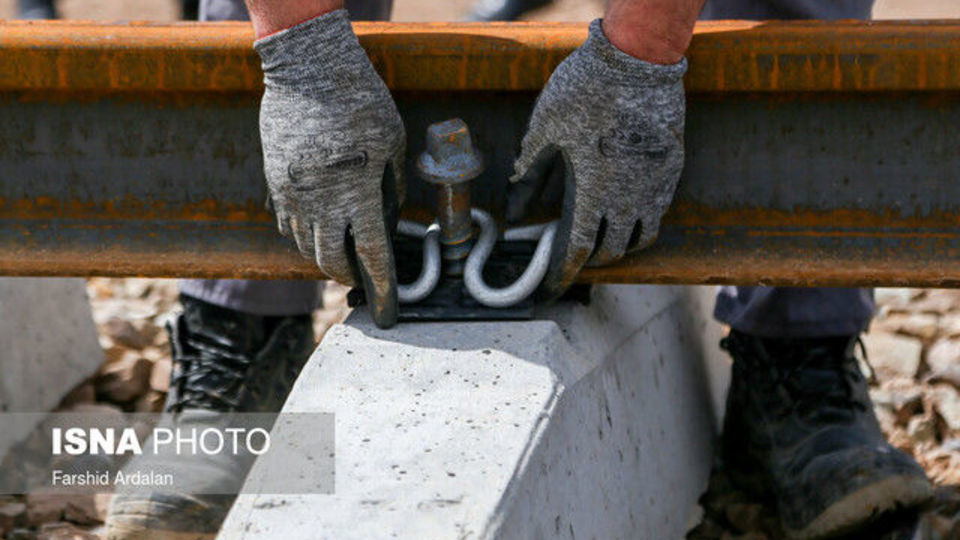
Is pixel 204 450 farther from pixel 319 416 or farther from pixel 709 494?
pixel 709 494

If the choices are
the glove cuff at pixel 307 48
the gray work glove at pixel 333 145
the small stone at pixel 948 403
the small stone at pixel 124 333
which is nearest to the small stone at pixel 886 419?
the small stone at pixel 948 403

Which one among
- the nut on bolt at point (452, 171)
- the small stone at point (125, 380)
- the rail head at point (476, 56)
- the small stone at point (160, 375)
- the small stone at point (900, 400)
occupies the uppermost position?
the rail head at point (476, 56)

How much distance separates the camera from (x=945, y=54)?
2381 millimetres

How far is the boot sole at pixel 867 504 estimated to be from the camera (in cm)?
285

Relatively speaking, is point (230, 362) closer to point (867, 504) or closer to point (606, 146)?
point (606, 146)

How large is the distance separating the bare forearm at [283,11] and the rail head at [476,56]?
0.14 meters

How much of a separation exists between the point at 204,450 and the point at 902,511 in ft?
5.21

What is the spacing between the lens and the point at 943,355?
151 inches

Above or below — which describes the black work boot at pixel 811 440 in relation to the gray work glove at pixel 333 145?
below

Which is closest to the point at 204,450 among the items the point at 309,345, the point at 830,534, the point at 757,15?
the point at 309,345

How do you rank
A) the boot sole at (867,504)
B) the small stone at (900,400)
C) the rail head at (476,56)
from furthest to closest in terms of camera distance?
the small stone at (900,400) < the boot sole at (867,504) < the rail head at (476,56)

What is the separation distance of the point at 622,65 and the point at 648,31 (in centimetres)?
7

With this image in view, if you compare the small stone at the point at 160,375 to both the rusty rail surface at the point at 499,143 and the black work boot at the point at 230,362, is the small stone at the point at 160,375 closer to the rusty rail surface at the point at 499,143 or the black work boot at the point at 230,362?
the black work boot at the point at 230,362

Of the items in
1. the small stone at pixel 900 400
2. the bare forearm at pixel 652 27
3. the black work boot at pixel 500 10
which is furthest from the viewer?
the black work boot at pixel 500 10
